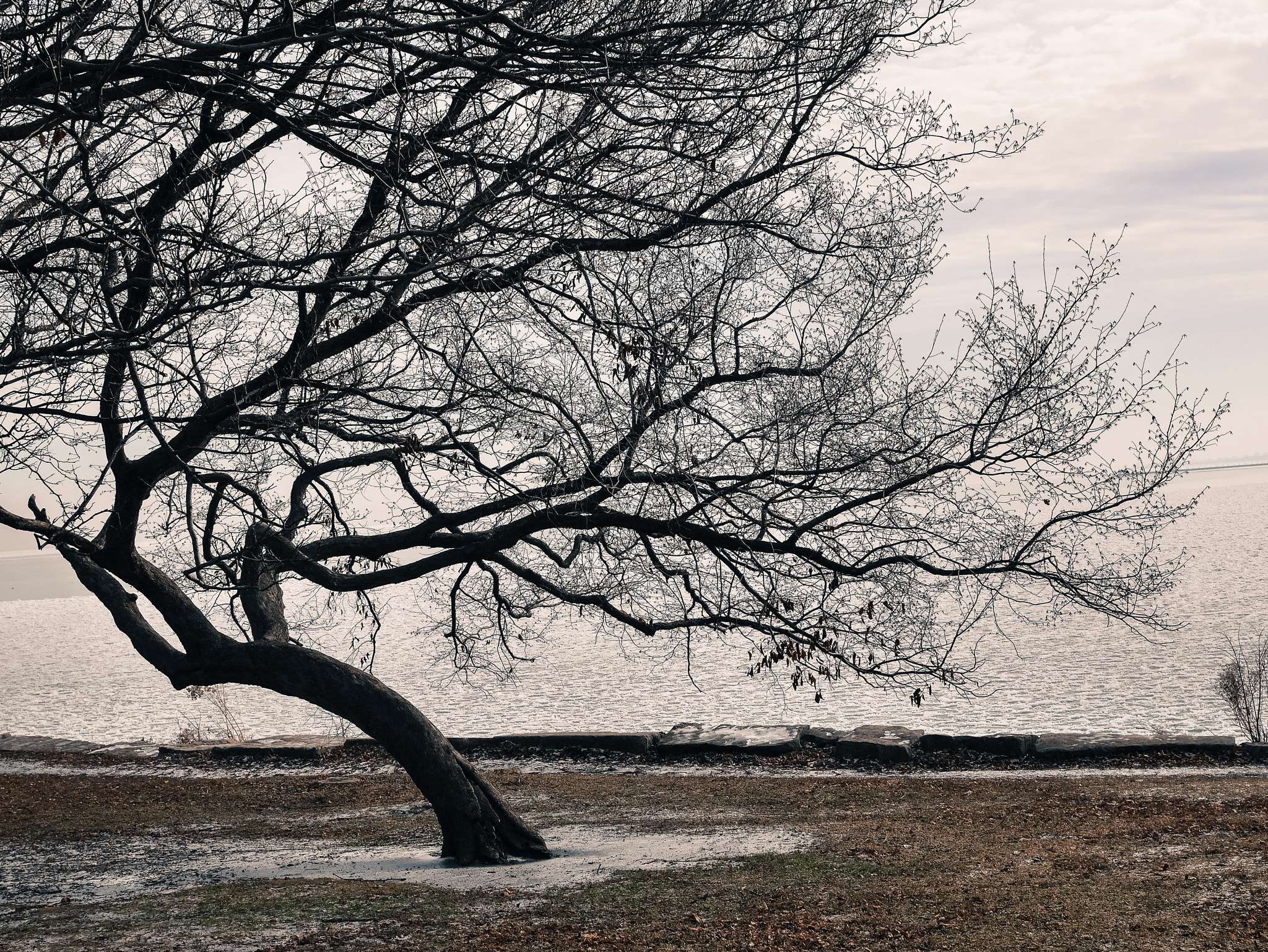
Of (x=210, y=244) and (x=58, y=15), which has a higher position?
(x=58, y=15)

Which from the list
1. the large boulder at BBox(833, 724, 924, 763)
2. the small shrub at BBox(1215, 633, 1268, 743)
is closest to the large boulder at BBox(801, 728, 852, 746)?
the large boulder at BBox(833, 724, 924, 763)

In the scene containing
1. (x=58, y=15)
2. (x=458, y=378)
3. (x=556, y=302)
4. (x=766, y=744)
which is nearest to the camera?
(x=58, y=15)

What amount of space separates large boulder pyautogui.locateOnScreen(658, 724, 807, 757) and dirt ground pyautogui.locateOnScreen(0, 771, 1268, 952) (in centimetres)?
233

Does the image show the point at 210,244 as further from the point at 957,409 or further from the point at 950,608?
the point at 950,608

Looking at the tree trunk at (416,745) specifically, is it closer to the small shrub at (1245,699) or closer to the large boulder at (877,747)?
the large boulder at (877,747)

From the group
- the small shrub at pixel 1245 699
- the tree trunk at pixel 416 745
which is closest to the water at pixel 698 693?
the small shrub at pixel 1245 699

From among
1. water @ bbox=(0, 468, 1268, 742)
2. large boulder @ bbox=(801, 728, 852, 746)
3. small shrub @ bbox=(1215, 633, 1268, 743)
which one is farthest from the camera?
water @ bbox=(0, 468, 1268, 742)

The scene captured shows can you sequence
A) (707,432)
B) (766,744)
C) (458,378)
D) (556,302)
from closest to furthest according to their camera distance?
1. (458,378)
2. (556,302)
3. (707,432)
4. (766,744)

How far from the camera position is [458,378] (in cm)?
734

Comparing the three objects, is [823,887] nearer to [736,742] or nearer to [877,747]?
[877,747]

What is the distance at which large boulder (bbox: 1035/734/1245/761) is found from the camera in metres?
12.2

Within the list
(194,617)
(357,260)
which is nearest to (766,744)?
(194,617)

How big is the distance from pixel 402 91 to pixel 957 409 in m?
5.00

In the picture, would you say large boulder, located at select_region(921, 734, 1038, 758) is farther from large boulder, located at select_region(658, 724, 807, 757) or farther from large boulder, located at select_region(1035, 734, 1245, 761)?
large boulder, located at select_region(658, 724, 807, 757)
